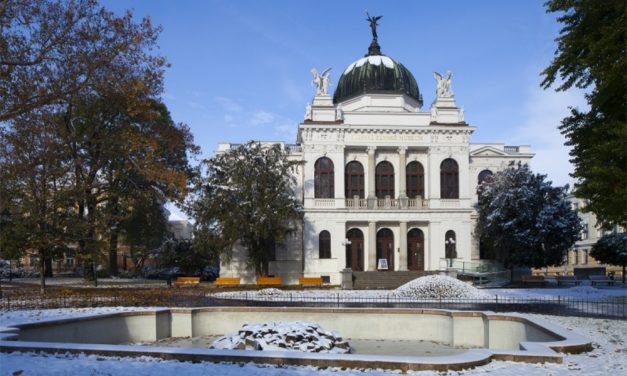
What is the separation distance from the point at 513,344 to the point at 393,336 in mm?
4326

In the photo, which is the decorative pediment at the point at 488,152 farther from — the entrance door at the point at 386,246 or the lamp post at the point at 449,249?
the entrance door at the point at 386,246

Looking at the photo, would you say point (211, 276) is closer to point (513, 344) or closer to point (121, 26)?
point (121, 26)

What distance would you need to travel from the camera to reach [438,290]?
102ft

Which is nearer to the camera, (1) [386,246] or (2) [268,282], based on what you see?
(2) [268,282]

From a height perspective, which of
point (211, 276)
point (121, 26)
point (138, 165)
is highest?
point (121, 26)

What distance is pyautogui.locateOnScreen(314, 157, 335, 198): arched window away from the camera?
1956 inches

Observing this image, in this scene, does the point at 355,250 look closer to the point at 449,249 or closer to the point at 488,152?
the point at 449,249

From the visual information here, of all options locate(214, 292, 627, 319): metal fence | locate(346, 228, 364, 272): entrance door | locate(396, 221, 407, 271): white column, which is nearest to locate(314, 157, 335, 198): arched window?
locate(346, 228, 364, 272): entrance door

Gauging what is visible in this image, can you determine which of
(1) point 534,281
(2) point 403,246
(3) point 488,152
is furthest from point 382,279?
(3) point 488,152

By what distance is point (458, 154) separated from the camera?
50062 millimetres

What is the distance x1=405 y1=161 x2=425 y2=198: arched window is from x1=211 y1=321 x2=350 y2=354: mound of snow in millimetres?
34304

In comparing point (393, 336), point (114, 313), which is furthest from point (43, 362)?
point (393, 336)

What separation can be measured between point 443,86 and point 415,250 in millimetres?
14002

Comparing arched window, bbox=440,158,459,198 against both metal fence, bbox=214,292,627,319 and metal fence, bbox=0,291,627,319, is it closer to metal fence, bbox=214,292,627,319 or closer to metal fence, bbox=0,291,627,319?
metal fence, bbox=214,292,627,319
